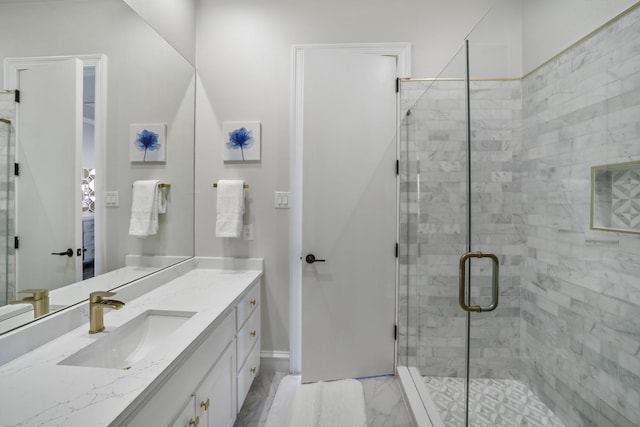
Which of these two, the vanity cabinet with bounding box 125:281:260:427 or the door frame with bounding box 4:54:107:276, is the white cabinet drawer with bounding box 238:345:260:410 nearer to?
the vanity cabinet with bounding box 125:281:260:427

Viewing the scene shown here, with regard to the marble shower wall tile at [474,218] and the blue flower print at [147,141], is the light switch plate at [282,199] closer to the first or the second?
the blue flower print at [147,141]

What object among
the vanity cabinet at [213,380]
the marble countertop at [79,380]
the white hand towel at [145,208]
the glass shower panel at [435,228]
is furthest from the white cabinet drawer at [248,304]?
the glass shower panel at [435,228]

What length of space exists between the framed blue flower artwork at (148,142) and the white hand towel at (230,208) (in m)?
0.42

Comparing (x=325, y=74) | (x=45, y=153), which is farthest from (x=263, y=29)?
(x=45, y=153)

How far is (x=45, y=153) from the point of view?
1.01m

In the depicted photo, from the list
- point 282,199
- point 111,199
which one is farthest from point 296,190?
point 111,199

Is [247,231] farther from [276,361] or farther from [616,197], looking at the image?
[616,197]

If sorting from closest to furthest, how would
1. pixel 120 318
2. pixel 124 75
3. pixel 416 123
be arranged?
pixel 120 318
pixel 124 75
pixel 416 123

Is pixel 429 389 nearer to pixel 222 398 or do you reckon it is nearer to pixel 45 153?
pixel 222 398

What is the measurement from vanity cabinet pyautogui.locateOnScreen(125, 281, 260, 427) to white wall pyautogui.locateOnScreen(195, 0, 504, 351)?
0.39 meters

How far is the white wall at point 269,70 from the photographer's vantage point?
6.50ft

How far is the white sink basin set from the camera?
100 cm

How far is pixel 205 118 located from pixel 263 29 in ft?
2.59

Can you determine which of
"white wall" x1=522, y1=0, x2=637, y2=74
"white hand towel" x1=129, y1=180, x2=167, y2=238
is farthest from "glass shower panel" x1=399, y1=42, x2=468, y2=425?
"white hand towel" x1=129, y1=180, x2=167, y2=238
